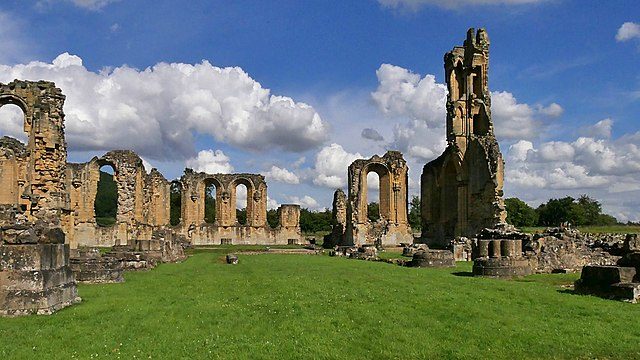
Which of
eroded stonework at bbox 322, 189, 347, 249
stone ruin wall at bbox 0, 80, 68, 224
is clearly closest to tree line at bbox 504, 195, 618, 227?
eroded stonework at bbox 322, 189, 347, 249

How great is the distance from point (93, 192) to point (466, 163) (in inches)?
999

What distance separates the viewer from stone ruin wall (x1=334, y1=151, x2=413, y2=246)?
38406 mm

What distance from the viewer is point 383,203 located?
132 ft

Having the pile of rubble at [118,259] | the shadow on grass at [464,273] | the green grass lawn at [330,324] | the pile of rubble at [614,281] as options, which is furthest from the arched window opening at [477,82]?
the green grass lawn at [330,324]

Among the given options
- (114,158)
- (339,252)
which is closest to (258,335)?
(339,252)

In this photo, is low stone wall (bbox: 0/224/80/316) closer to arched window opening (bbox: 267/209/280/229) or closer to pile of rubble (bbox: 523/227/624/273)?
pile of rubble (bbox: 523/227/624/273)

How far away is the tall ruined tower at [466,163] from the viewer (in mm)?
30188

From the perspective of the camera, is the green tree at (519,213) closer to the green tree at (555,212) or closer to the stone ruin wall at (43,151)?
the green tree at (555,212)

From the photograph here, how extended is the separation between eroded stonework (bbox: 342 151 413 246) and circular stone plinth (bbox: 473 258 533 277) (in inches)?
866

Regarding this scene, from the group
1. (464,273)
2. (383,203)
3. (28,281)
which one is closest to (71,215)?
(28,281)

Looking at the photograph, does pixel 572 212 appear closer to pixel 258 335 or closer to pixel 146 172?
pixel 146 172

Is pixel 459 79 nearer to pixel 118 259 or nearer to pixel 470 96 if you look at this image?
pixel 470 96

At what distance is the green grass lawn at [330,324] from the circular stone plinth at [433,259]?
6172 mm

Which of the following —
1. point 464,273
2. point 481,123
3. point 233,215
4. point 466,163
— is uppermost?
point 481,123
